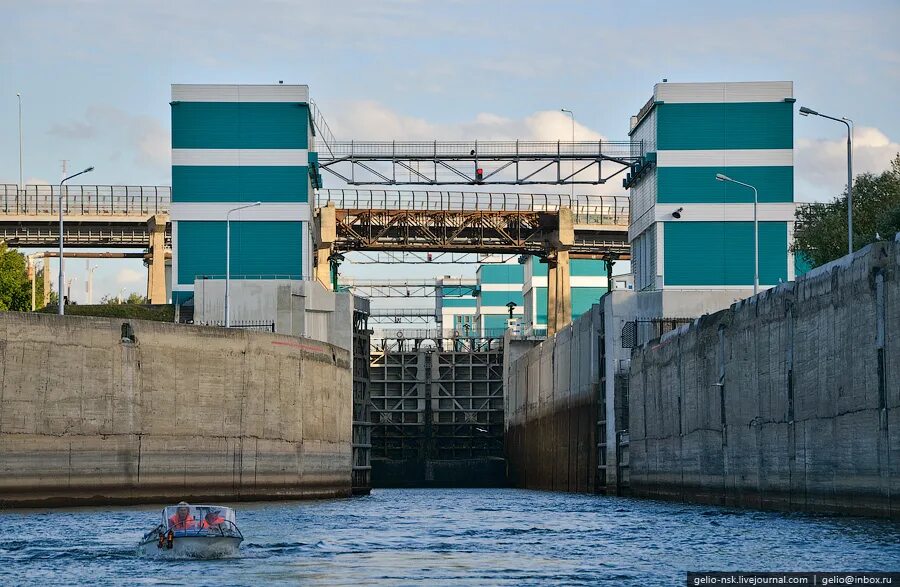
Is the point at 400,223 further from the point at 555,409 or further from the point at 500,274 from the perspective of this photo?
the point at 500,274

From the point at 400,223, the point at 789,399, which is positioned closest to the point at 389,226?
the point at 400,223

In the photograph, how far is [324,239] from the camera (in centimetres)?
7700

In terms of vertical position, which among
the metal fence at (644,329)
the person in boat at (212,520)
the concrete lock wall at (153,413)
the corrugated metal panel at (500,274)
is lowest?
the person in boat at (212,520)

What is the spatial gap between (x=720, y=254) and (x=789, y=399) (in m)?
29.7

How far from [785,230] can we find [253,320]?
2498 cm

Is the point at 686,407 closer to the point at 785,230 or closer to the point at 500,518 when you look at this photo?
the point at 500,518

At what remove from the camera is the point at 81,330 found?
50031 mm

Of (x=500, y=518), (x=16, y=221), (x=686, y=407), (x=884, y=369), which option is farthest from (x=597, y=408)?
(x=16, y=221)

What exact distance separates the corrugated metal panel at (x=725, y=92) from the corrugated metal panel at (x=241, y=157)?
17069mm

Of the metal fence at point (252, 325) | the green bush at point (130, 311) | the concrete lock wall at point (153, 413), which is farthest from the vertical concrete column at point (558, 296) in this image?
the concrete lock wall at point (153, 413)

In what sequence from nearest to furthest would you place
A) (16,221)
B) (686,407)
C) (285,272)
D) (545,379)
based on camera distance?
(686,407) < (285,272) < (545,379) < (16,221)

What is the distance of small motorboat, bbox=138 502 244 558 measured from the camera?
108 ft

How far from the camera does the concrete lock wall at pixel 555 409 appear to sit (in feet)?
227

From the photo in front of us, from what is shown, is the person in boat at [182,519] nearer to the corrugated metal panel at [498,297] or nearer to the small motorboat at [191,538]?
the small motorboat at [191,538]
